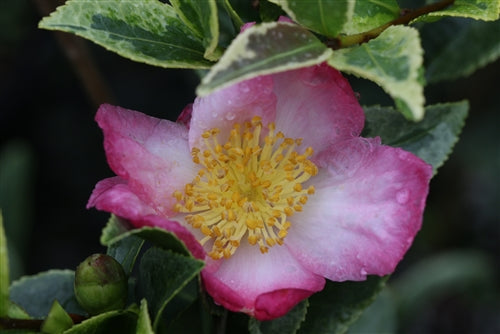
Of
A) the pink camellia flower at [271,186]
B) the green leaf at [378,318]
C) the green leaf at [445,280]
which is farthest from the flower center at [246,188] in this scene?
the green leaf at [445,280]

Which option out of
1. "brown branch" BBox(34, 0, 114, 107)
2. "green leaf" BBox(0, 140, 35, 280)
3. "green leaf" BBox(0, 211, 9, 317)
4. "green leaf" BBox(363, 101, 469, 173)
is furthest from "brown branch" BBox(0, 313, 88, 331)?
"green leaf" BBox(0, 140, 35, 280)

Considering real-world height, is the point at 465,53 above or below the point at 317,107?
below

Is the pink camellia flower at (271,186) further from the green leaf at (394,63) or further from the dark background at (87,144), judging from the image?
the dark background at (87,144)

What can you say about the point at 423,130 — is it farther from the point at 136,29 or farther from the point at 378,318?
the point at 378,318

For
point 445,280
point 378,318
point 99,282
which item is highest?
point 99,282

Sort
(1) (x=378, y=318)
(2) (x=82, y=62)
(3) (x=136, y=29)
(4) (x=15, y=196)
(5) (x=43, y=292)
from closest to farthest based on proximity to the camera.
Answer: (3) (x=136, y=29)
(5) (x=43, y=292)
(2) (x=82, y=62)
(1) (x=378, y=318)
(4) (x=15, y=196)

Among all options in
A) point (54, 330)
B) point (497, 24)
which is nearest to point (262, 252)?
point (54, 330)

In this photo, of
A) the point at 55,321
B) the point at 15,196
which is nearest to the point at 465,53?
the point at 55,321
